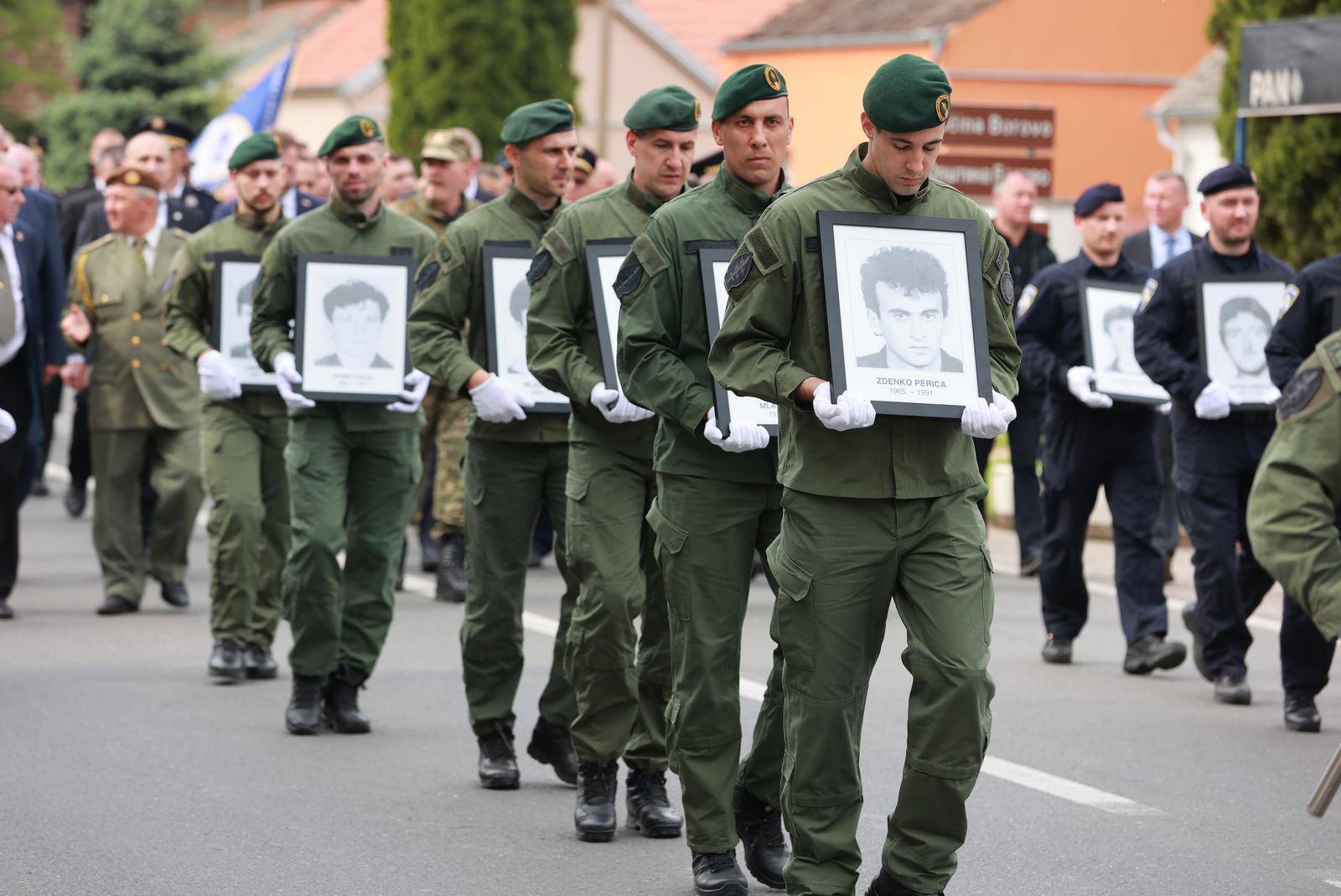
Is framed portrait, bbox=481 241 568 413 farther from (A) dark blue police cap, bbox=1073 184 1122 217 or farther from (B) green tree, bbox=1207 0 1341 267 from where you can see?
(B) green tree, bbox=1207 0 1341 267

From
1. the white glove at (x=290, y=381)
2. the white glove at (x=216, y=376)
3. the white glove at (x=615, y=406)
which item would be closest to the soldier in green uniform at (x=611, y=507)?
the white glove at (x=615, y=406)

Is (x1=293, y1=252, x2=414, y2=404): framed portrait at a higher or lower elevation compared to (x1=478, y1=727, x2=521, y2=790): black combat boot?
higher

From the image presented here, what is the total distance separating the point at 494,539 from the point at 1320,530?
11.3 ft

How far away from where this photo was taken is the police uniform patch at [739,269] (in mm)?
5484

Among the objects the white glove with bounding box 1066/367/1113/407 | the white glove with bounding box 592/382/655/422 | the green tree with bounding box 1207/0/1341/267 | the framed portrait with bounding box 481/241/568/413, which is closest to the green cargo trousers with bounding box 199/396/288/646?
the framed portrait with bounding box 481/241/568/413

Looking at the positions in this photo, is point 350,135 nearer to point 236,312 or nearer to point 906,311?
point 236,312

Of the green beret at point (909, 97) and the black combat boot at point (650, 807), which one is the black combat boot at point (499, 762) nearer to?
the black combat boot at point (650, 807)

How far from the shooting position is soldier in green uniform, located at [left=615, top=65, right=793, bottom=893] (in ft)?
19.8

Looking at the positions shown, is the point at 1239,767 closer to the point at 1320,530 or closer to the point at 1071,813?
the point at 1071,813

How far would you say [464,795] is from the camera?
Answer: 24.4 feet

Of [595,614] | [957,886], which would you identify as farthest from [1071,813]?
[595,614]

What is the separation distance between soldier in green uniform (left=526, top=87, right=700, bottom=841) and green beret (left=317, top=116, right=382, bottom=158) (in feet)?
5.86

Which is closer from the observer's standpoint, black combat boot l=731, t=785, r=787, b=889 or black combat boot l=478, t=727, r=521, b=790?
black combat boot l=731, t=785, r=787, b=889

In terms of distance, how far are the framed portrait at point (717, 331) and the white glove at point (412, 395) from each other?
256 cm
